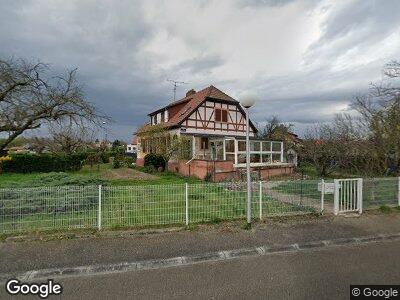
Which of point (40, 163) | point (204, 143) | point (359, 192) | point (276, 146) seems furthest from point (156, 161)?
point (359, 192)

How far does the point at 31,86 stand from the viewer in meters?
8.97

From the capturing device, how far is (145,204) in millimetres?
6383

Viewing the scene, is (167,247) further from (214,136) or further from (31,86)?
(214,136)

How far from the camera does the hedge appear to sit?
21734 millimetres

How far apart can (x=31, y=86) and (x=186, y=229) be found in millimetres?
7159

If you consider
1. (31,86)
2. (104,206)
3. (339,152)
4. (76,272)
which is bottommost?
(76,272)

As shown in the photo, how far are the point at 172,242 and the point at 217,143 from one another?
16.2 meters

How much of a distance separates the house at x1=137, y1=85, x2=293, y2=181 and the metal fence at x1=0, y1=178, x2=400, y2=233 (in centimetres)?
877

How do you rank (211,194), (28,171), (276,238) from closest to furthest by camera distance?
(276,238) → (211,194) → (28,171)

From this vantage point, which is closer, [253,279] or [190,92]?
[253,279]

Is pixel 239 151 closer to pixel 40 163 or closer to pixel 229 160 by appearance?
pixel 229 160

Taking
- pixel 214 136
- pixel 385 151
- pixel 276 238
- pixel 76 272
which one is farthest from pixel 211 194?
pixel 214 136

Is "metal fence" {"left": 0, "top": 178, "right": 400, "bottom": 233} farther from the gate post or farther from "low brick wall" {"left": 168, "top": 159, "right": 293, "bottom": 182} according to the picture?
"low brick wall" {"left": 168, "top": 159, "right": 293, "bottom": 182}

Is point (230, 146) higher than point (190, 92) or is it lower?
lower
